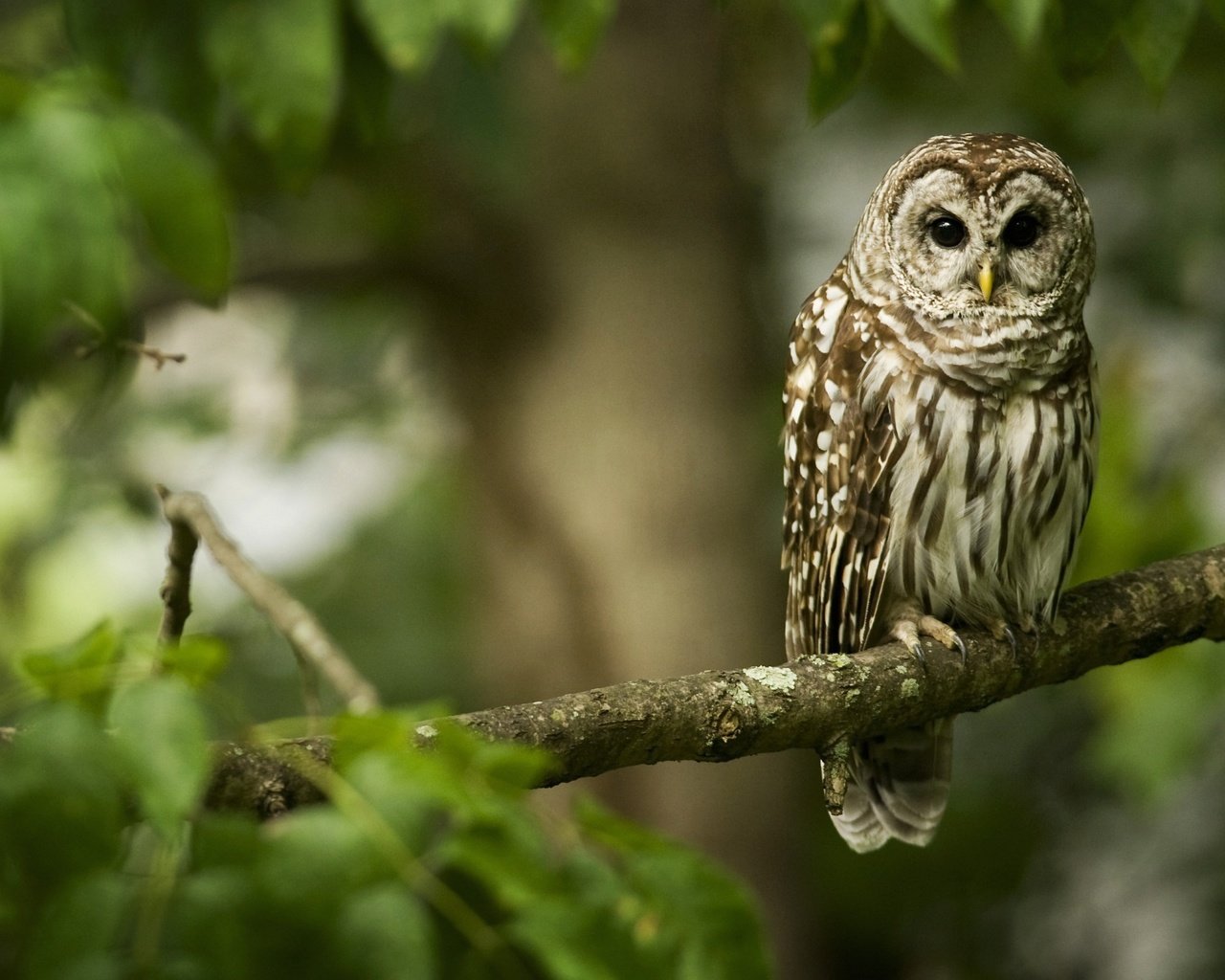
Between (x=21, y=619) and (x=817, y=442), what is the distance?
4994 mm

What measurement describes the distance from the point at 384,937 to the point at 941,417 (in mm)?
Answer: 2099

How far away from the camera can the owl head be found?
9.02ft

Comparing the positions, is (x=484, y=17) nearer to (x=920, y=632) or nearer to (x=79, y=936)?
(x=79, y=936)

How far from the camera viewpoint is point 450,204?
5586mm

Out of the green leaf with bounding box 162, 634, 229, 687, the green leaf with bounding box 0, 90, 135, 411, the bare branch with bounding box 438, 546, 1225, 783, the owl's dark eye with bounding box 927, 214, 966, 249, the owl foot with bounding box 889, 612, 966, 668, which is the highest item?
the owl's dark eye with bounding box 927, 214, 966, 249

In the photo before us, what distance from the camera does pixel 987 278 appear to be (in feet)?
9.26

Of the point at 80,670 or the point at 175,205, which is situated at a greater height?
the point at 175,205

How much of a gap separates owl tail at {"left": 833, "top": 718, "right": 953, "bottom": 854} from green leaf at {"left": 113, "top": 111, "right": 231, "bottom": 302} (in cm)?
220

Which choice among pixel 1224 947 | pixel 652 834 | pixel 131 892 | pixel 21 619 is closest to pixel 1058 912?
pixel 1224 947

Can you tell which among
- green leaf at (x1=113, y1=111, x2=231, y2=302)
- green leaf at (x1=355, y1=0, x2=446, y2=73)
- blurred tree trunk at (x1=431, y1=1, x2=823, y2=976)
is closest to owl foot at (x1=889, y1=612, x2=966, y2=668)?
green leaf at (x1=355, y1=0, x2=446, y2=73)

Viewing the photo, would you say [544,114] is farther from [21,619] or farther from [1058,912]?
[1058,912]

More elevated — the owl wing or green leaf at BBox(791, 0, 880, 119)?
green leaf at BBox(791, 0, 880, 119)

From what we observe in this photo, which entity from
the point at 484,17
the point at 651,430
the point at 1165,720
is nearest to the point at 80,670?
the point at 484,17

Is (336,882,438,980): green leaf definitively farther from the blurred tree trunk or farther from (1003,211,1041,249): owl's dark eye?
the blurred tree trunk
